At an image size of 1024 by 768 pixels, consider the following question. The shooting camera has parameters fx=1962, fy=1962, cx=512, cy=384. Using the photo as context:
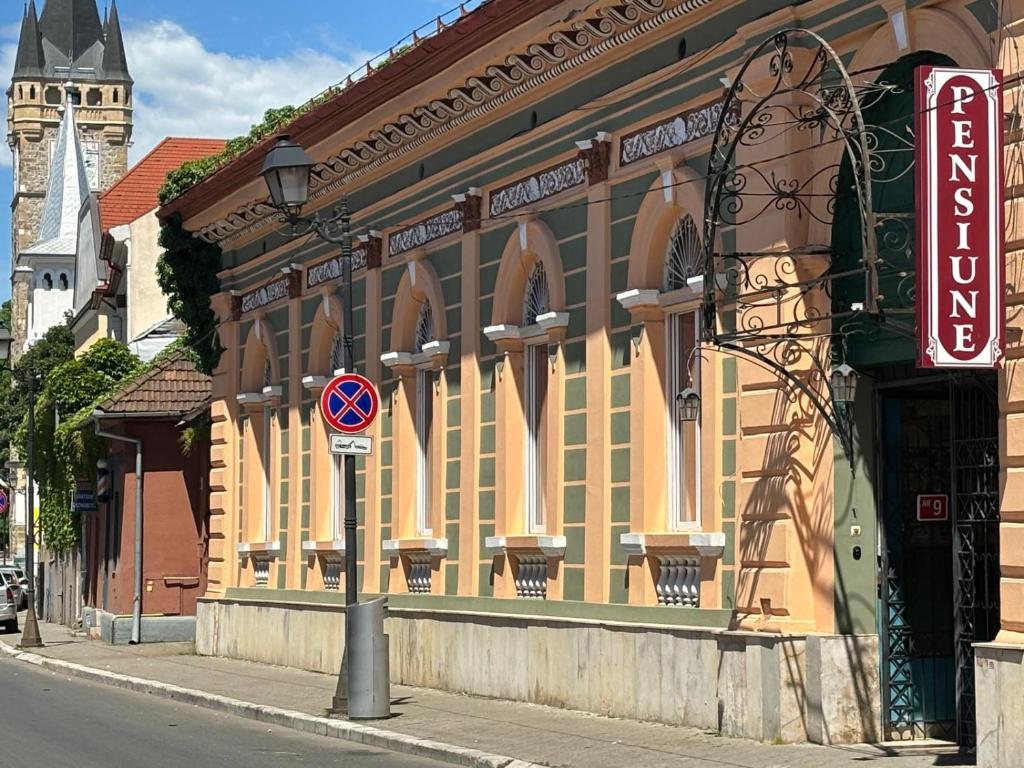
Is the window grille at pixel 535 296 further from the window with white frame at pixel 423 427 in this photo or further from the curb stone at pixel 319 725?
the curb stone at pixel 319 725

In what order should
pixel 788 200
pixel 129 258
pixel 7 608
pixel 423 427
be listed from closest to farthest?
pixel 788 200, pixel 423 427, pixel 7 608, pixel 129 258

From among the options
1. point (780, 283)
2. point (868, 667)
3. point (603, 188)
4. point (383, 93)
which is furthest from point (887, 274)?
point (383, 93)

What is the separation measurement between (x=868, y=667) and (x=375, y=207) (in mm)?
11248

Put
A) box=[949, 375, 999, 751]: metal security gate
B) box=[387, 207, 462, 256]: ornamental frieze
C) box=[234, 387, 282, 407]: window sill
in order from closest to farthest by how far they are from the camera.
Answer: box=[949, 375, 999, 751]: metal security gate, box=[387, 207, 462, 256]: ornamental frieze, box=[234, 387, 282, 407]: window sill

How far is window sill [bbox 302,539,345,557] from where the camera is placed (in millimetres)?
25344

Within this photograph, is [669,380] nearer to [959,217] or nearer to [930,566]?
[930,566]

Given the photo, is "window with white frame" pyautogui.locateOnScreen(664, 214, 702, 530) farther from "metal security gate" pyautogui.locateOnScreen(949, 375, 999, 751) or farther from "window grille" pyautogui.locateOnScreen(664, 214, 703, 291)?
"metal security gate" pyautogui.locateOnScreen(949, 375, 999, 751)

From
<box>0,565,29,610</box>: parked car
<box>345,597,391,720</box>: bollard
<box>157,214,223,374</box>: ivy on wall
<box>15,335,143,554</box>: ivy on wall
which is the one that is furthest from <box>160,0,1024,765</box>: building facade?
<box>0,565,29,610</box>: parked car

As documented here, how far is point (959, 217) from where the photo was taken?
12289 mm

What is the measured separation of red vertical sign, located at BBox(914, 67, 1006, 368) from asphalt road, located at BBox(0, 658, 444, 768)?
5654 mm

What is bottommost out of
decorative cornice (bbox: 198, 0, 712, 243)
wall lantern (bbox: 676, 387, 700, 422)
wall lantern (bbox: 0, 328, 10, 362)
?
wall lantern (bbox: 676, 387, 700, 422)

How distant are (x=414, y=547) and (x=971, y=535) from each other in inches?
387

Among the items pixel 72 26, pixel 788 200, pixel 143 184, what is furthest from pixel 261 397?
pixel 72 26

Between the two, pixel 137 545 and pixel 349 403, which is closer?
pixel 349 403
